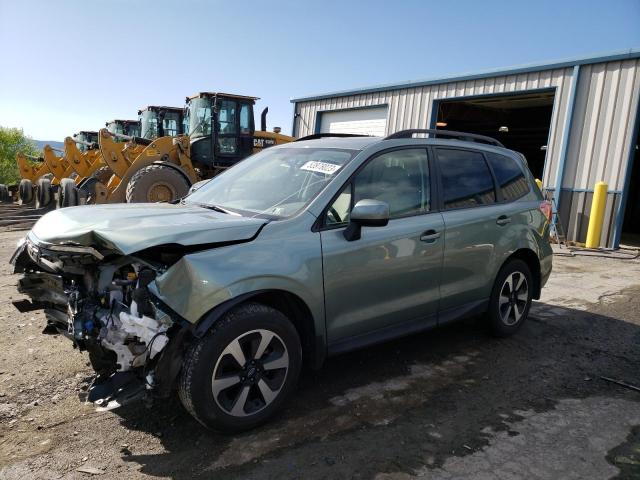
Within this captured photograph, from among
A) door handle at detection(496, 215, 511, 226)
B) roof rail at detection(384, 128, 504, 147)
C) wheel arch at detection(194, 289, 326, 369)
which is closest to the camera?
wheel arch at detection(194, 289, 326, 369)

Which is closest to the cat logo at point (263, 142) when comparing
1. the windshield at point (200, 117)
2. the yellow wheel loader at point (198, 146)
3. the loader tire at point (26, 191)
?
the yellow wheel loader at point (198, 146)

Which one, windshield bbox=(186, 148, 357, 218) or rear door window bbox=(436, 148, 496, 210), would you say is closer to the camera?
windshield bbox=(186, 148, 357, 218)

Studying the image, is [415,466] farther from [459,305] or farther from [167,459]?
[459,305]

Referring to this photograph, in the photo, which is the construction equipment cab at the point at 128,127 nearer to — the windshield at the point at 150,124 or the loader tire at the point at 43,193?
the windshield at the point at 150,124

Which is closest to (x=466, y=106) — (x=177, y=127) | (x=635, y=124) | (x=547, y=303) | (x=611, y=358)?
(x=635, y=124)

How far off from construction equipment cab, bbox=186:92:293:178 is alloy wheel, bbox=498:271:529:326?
30.4 feet

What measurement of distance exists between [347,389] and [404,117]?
1325cm

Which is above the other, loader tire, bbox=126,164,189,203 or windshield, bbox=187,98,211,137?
windshield, bbox=187,98,211,137

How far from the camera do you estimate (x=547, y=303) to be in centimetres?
612

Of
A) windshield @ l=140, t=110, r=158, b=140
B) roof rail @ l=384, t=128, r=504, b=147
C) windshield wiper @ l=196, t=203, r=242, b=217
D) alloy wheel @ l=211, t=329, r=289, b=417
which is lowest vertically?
alloy wheel @ l=211, t=329, r=289, b=417

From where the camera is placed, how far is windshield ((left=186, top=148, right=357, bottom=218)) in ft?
10.8

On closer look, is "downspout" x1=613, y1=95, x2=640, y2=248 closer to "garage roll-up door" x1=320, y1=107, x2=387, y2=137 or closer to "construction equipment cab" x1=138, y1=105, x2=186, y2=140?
"garage roll-up door" x1=320, y1=107, x2=387, y2=137

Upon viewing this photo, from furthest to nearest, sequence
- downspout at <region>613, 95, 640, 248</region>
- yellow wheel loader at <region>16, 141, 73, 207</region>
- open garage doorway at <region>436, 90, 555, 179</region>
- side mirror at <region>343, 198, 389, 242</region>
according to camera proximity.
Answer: yellow wheel loader at <region>16, 141, 73, 207</region>
open garage doorway at <region>436, 90, 555, 179</region>
downspout at <region>613, 95, 640, 248</region>
side mirror at <region>343, 198, 389, 242</region>

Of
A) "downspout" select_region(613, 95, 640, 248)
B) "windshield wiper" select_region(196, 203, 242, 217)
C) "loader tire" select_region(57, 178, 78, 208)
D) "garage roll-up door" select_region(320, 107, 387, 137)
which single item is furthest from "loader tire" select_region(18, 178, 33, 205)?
"downspout" select_region(613, 95, 640, 248)
